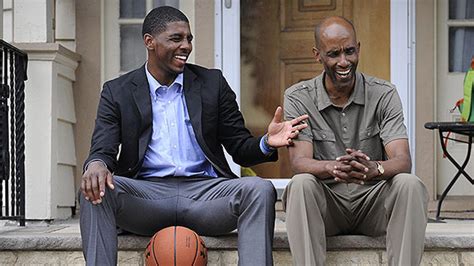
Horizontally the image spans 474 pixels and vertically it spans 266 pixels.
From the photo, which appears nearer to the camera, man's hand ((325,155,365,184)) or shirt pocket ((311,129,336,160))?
man's hand ((325,155,365,184))

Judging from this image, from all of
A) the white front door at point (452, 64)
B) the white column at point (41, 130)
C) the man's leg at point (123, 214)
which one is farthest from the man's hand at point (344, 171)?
the white front door at point (452, 64)

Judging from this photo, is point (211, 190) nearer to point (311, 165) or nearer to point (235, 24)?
point (311, 165)

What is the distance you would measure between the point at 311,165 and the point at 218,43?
Result: 8.75 ft

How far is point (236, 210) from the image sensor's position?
4.64 metres

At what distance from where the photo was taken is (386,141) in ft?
15.3

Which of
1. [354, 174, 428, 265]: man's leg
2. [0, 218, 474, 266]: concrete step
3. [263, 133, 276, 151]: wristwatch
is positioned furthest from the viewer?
[0, 218, 474, 266]: concrete step

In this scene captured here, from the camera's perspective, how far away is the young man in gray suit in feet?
15.2

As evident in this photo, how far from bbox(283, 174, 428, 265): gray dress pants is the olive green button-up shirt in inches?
8.4

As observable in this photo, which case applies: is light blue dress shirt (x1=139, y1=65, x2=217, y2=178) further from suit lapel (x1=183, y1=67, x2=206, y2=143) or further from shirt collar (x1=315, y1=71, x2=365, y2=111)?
shirt collar (x1=315, y1=71, x2=365, y2=111)

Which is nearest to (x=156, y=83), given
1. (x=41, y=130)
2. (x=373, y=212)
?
(x=373, y=212)

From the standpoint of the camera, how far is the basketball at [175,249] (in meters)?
4.36

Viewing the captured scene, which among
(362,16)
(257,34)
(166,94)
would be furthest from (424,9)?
(166,94)

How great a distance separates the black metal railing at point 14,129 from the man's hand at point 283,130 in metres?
1.77

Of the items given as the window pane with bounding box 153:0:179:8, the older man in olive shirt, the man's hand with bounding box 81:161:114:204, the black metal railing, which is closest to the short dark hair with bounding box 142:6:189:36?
the older man in olive shirt
